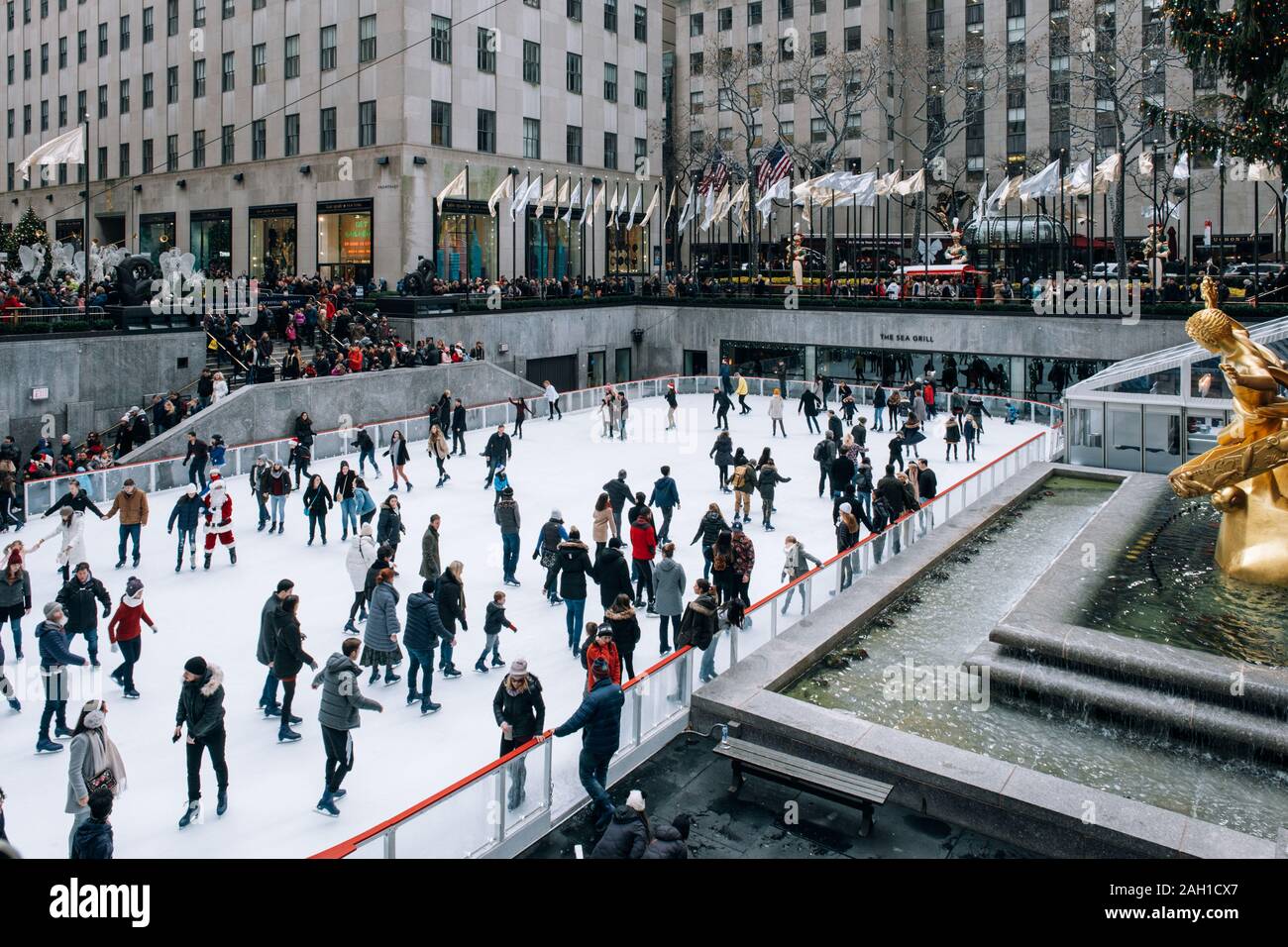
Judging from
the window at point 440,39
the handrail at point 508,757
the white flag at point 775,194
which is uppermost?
the window at point 440,39

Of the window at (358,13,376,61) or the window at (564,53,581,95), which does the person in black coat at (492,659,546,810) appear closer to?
the window at (358,13,376,61)

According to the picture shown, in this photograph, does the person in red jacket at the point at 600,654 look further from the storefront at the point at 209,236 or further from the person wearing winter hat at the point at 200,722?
the storefront at the point at 209,236

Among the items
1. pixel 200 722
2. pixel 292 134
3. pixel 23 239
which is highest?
pixel 292 134

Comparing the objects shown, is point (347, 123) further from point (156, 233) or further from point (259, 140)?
point (156, 233)

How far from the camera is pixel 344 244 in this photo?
146 ft

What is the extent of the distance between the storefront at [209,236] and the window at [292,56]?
6984mm

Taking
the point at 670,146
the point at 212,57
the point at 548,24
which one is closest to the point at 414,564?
the point at 548,24

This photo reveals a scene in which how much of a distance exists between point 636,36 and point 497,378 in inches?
1085

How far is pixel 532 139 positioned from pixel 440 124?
5.40 metres

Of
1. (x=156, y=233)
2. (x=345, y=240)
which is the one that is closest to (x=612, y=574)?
(x=345, y=240)

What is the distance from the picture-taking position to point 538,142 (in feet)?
156

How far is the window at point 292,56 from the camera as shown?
44.9 metres

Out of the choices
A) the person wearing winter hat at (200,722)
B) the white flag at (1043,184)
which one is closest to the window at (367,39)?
the white flag at (1043,184)

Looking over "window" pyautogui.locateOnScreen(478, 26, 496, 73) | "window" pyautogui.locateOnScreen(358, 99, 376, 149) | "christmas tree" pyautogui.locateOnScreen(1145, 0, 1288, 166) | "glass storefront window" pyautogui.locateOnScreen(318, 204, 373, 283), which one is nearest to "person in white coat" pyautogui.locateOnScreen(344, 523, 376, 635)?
"christmas tree" pyautogui.locateOnScreen(1145, 0, 1288, 166)
